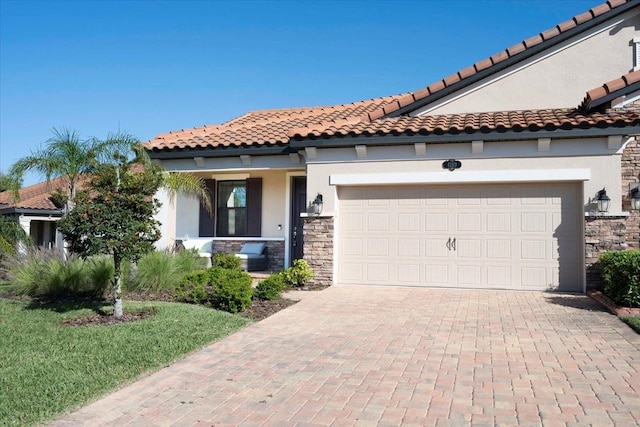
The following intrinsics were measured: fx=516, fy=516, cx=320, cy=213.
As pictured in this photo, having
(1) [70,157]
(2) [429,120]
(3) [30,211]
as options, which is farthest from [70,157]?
(3) [30,211]

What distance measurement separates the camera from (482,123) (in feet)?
37.8

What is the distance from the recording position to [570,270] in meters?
11.0

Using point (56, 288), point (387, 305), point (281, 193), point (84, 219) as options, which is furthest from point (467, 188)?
point (56, 288)

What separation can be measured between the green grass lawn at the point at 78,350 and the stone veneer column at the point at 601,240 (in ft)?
23.5

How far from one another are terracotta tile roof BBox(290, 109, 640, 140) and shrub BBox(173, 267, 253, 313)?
416cm

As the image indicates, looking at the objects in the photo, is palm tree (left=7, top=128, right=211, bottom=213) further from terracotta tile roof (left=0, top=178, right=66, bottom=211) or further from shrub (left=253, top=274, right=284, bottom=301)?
terracotta tile roof (left=0, top=178, right=66, bottom=211)

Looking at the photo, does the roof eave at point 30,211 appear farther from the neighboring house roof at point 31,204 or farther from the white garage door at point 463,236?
the white garage door at point 463,236

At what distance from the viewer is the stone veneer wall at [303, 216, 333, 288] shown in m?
12.2

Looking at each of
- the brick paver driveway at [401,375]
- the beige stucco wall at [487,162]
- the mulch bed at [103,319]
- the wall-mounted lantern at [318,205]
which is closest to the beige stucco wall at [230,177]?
the beige stucco wall at [487,162]

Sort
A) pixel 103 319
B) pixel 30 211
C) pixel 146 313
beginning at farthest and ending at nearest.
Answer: pixel 30 211 < pixel 146 313 < pixel 103 319

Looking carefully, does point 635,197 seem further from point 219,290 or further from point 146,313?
point 146,313

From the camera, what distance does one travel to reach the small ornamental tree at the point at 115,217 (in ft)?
25.7

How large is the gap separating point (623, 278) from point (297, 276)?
256 inches

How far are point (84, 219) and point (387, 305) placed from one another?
17.7 ft
